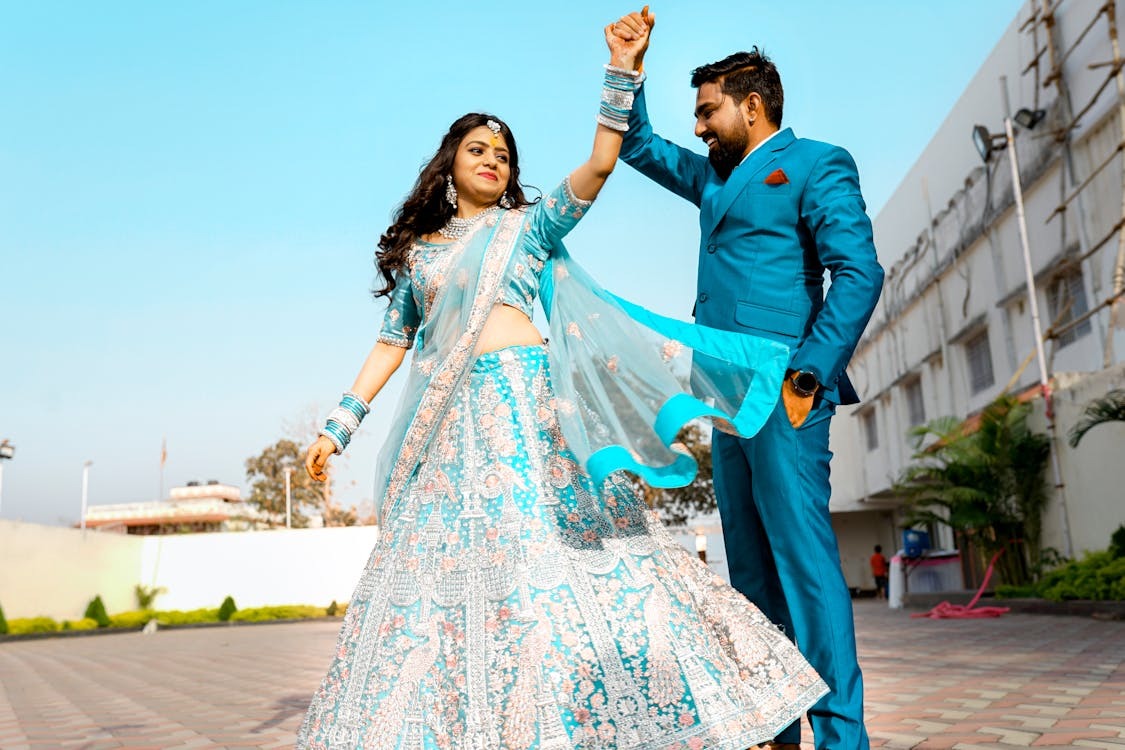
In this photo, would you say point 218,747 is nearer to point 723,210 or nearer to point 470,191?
point 470,191

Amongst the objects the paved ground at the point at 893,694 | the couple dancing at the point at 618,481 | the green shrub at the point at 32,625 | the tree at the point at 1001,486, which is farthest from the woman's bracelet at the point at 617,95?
the green shrub at the point at 32,625

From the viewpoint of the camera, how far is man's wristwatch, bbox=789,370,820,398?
2.32 meters

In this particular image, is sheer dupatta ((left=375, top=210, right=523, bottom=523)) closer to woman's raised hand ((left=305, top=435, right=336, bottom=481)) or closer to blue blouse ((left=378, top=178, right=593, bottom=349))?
blue blouse ((left=378, top=178, right=593, bottom=349))

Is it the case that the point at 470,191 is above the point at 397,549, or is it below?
above

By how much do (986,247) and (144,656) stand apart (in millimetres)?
13025

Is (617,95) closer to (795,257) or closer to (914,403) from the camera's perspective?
(795,257)

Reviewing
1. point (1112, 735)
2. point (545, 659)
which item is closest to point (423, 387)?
point (545, 659)

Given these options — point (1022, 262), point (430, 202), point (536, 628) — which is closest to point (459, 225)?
point (430, 202)

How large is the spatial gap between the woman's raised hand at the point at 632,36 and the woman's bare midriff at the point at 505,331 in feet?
2.38

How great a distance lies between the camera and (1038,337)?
12.6 metres

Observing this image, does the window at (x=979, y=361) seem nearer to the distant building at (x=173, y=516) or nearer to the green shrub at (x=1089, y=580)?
the green shrub at (x=1089, y=580)

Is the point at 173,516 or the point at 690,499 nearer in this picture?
the point at 690,499

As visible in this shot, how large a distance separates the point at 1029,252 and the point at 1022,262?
0.52m

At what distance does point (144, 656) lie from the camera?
40.0ft
